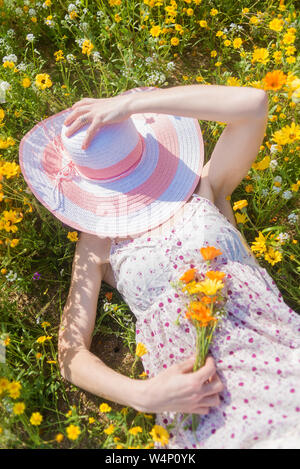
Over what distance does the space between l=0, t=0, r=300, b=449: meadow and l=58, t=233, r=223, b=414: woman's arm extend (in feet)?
0.44

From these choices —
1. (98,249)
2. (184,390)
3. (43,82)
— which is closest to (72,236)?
(98,249)

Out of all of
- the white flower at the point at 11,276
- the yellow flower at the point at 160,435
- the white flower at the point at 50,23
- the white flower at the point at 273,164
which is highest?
the white flower at the point at 50,23

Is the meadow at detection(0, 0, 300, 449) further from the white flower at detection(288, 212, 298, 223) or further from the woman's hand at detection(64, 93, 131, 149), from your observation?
the woman's hand at detection(64, 93, 131, 149)

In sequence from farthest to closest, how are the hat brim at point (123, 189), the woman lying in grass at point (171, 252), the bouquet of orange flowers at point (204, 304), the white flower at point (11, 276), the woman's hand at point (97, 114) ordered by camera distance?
the white flower at point (11, 276) < the hat brim at point (123, 189) < the woman's hand at point (97, 114) < the woman lying in grass at point (171, 252) < the bouquet of orange flowers at point (204, 304)

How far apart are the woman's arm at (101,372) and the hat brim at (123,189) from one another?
0.44 feet

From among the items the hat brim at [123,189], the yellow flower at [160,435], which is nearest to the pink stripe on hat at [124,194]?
the hat brim at [123,189]

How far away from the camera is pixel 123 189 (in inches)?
72.3

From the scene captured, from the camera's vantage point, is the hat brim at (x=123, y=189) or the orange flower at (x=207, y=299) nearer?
the orange flower at (x=207, y=299)

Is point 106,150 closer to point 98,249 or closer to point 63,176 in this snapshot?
point 63,176

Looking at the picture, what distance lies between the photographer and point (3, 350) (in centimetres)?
190

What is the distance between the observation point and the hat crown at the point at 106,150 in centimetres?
166

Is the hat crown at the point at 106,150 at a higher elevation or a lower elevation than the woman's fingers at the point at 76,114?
lower

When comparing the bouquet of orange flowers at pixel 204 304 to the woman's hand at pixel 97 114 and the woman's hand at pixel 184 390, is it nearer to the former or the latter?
the woman's hand at pixel 184 390
